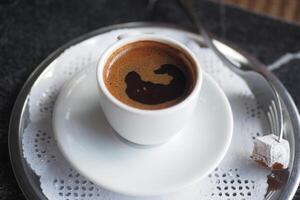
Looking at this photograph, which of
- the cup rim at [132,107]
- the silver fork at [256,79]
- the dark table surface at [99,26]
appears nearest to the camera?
the cup rim at [132,107]

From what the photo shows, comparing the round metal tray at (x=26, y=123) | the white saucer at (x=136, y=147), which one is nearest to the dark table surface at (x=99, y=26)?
the round metal tray at (x=26, y=123)

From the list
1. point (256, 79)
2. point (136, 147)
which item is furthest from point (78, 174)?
point (256, 79)

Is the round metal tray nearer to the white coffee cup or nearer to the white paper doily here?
the white paper doily

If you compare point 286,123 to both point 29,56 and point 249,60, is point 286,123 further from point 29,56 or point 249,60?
point 29,56

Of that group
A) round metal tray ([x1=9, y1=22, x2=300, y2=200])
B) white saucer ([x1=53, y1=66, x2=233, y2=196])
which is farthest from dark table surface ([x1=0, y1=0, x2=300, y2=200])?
white saucer ([x1=53, y1=66, x2=233, y2=196])

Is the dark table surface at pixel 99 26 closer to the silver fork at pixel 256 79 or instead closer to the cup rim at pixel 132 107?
the silver fork at pixel 256 79
